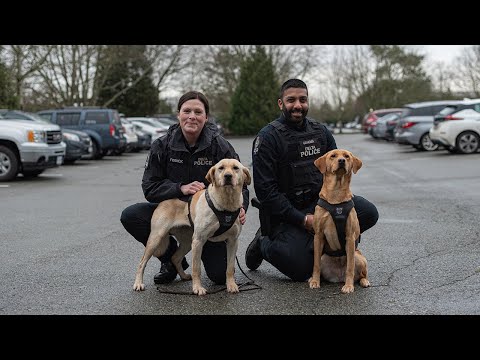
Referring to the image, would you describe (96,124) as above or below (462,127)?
above

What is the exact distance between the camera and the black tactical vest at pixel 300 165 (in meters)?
5.93

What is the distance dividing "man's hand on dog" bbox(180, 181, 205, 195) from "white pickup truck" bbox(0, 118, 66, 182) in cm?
1122

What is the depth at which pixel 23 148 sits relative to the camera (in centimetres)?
1582

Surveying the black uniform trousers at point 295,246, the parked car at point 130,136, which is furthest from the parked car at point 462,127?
the black uniform trousers at point 295,246

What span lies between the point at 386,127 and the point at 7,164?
2379cm

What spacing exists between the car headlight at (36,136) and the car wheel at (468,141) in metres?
13.6

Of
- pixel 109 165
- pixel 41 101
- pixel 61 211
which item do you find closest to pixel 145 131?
pixel 109 165

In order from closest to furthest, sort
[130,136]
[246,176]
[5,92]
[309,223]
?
[246,176] < [309,223] < [5,92] < [130,136]

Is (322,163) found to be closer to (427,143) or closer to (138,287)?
(138,287)

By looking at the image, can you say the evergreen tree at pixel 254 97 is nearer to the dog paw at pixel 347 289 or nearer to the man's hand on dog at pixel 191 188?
the man's hand on dog at pixel 191 188

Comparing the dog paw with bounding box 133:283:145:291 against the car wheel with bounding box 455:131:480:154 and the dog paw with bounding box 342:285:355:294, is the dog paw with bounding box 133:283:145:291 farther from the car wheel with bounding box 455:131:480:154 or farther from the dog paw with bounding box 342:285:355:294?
the car wheel with bounding box 455:131:480:154

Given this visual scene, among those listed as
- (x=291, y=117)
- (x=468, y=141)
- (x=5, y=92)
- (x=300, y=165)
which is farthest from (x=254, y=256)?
(x=5, y=92)

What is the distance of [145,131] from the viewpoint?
34312 mm
